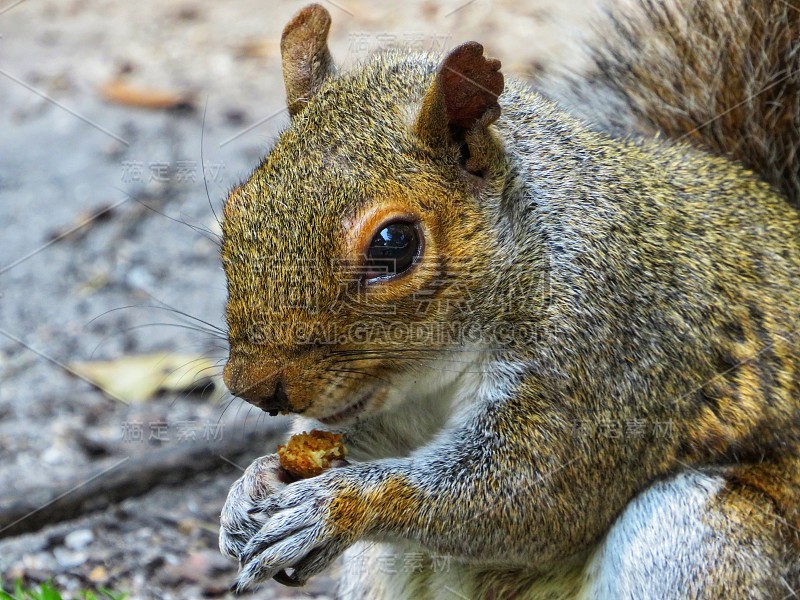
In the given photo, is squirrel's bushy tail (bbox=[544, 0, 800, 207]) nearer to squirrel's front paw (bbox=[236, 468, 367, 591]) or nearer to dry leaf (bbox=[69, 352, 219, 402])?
squirrel's front paw (bbox=[236, 468, 367, 591])

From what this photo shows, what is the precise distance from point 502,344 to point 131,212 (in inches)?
118

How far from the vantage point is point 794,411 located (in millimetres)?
2158

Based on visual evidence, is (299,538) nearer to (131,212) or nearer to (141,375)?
(141,375)

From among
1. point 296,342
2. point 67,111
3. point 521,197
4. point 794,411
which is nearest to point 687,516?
point 794,411

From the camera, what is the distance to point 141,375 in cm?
369

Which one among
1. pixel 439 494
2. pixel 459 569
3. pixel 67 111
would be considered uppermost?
pixel 439 494

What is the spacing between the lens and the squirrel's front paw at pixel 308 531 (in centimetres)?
199

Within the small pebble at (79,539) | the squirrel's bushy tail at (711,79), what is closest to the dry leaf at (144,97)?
the small pebble at (79,539)

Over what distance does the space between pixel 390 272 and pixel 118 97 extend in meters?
3.95

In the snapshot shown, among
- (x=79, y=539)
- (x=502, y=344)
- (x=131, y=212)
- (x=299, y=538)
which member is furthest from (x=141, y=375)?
(x=502, y=344)

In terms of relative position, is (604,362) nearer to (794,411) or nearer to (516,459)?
(516,459)

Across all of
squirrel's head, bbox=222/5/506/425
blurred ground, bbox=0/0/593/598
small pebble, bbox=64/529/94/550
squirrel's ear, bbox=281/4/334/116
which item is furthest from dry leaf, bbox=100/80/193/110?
squirrel's head, bbox=222/5/506/425

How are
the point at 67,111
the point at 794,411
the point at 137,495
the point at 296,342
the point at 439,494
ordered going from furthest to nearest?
the point at 67,111
the point at 137,495
the point at 794,411
the point at 439,494
the point at 296,342

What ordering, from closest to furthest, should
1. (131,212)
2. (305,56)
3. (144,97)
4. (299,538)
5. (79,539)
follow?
(299,538), (305,56), (79,539), (131,212), (144,97)
